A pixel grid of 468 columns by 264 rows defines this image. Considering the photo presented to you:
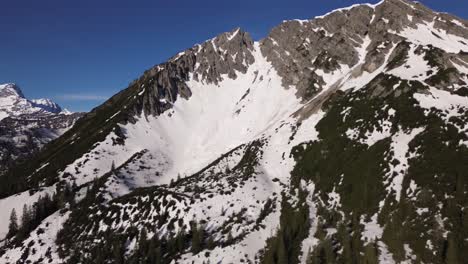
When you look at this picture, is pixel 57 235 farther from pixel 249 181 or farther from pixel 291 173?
pixel 291 173

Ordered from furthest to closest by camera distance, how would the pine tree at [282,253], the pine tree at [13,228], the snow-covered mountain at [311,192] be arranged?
1. the pine tree at [13,228]
2. the pine tree at [282,253]
3. the snow-covered mountain at [311,192]

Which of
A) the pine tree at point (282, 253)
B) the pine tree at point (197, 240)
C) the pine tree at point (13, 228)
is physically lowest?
the pine tree at point (282, 253)

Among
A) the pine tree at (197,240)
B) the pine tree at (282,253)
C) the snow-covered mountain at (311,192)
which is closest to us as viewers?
the snow-covered mountain at (311,192)

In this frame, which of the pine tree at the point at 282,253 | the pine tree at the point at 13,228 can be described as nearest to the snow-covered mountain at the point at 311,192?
the pine tree at the point at 282,253

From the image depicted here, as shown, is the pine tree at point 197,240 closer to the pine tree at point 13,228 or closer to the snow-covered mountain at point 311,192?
the snow-covered mountain at point 311,192

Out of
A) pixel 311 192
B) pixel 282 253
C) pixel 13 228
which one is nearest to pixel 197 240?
pixel 282 253

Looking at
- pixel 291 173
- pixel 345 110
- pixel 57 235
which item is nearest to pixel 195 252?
pixel 291 173

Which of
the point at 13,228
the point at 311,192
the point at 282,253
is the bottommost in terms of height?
the point at 282,253

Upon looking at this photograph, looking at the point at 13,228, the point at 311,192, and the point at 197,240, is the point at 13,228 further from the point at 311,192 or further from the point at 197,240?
the point at 311,192

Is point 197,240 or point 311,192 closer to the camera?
point 197,240

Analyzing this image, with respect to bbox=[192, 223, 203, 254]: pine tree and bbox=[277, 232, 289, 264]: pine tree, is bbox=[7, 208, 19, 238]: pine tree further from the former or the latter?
bbox=[277, 232, 289, 264]: pine tree

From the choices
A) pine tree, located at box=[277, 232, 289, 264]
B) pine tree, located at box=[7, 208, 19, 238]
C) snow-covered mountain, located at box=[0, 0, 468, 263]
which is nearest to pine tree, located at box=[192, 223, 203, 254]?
snow-covered mountain, located at box=[0, 0, 468, 263]

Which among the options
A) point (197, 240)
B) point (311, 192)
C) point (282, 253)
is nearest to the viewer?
point (282, 253)
